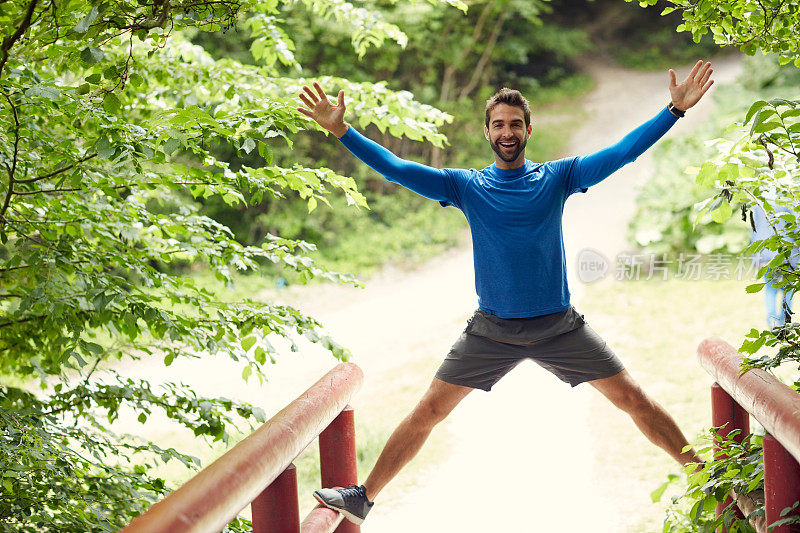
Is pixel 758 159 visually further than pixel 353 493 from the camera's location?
No

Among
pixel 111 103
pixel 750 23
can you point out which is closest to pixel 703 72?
pixel 750 23

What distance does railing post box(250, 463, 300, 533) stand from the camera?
5.99ft

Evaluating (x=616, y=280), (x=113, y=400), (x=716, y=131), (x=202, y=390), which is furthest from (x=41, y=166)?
(x=716, y=131)

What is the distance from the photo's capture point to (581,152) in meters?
12.9

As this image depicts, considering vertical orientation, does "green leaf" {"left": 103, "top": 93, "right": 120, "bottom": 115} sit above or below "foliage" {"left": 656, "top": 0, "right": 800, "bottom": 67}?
below

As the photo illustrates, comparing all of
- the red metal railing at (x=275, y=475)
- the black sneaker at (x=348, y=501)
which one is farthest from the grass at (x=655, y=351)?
the red metal railing at (x=275, y=475)

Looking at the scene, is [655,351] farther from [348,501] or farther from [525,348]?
[348,501]

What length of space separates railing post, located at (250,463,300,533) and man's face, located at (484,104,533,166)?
1642 millimetres

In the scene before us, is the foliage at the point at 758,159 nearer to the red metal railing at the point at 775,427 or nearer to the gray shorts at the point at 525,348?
the red metal railing at the point at 775,427

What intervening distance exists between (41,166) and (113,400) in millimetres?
868

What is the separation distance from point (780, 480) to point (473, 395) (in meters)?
5.11

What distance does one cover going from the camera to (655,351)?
7168mm

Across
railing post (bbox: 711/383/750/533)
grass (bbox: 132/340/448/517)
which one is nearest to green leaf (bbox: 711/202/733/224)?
railing post (bbox: 711/383/750/533)

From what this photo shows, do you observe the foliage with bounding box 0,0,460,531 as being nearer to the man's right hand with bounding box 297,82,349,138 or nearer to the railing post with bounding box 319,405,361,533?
the man's right hand with bounding box 297,82,349,138
